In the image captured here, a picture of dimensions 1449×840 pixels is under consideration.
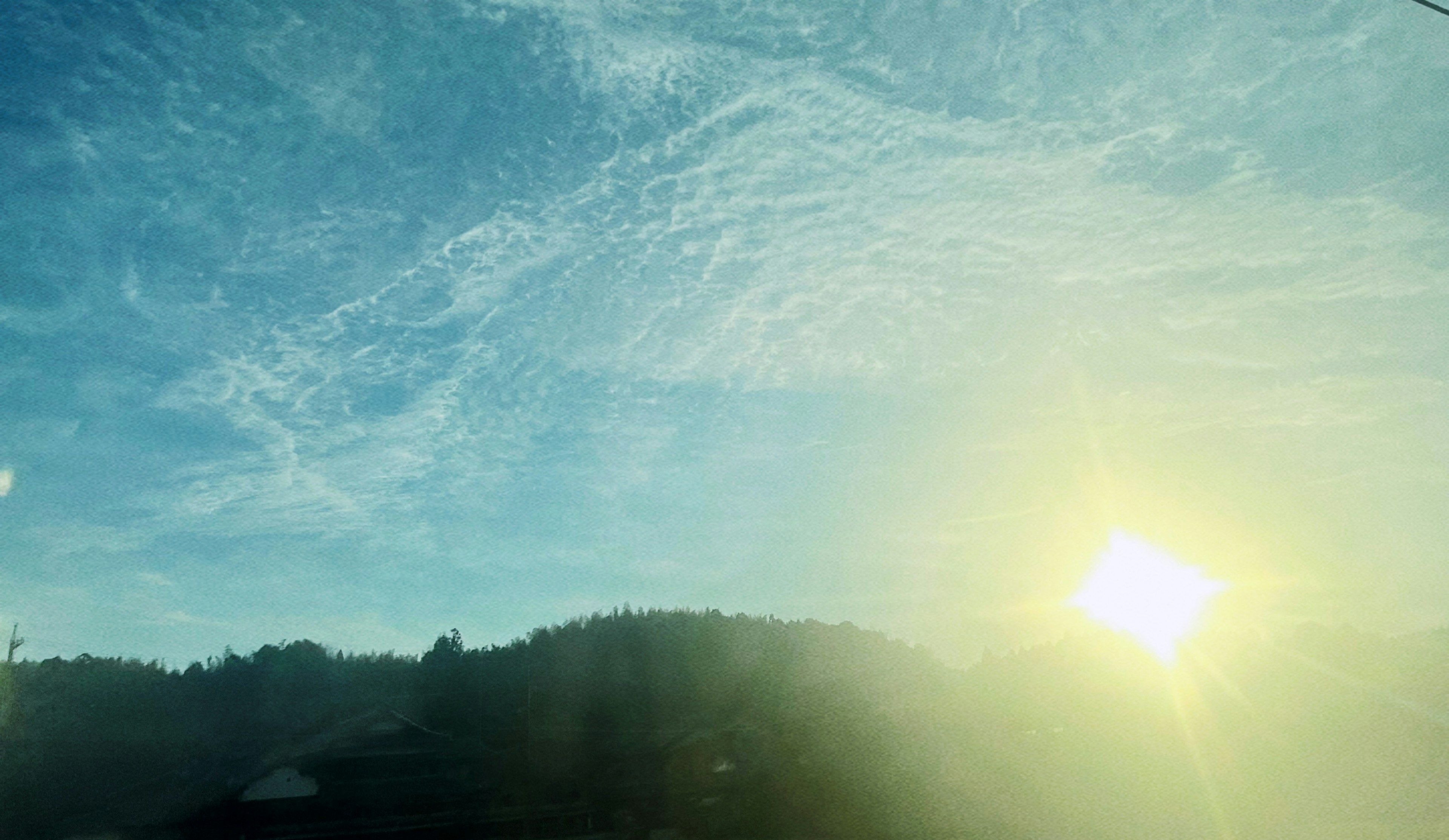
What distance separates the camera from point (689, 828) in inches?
1125

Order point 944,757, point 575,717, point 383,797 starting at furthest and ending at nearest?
1. point 575,717
2. point 383,797
3. point 944,757

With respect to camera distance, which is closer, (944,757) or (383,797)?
(944,757)

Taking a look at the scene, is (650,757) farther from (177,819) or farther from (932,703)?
(177,819)

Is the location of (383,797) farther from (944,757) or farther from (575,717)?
(944,757)

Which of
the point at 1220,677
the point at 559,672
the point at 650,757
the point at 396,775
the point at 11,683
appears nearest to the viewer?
the point at 650,757

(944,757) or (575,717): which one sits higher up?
(575,717)

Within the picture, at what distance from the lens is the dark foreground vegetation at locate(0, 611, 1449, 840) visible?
28.7m

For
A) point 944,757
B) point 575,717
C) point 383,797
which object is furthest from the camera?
point 575,717

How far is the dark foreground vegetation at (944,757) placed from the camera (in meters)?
28.7

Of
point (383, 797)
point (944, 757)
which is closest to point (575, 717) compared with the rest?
point (383, 797)

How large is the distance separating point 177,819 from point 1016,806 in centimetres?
3126

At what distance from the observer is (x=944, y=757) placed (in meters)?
30.6

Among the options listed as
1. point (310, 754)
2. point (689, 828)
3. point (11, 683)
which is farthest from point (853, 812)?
point (11, 683)

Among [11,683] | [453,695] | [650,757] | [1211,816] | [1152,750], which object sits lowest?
[1211,816]
